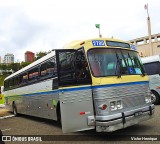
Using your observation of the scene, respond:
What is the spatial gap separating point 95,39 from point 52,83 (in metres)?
2.93

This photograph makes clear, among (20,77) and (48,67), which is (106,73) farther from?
(20,77)

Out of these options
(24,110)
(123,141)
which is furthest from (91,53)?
(24,110)

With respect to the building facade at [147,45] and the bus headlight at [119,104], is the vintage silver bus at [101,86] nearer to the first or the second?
the bus headlight at [119,104]

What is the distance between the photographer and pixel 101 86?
728 centimetres

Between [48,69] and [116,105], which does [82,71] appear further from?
[48,69]

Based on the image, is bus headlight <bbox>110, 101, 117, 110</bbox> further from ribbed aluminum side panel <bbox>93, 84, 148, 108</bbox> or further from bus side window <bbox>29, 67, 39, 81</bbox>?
bus side window <bbox>29, 67, 39, 81</bbox>

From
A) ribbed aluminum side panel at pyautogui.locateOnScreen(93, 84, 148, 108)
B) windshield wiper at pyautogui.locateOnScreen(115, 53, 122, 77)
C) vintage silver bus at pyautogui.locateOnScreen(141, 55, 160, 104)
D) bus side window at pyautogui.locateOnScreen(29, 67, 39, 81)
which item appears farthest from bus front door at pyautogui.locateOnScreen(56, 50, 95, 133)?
vintage silver bus at pyautogui.locateOnScreen(141, 55, 160, 104)

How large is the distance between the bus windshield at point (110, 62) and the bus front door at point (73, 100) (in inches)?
21.7

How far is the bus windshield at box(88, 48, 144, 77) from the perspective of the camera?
755 centimetres

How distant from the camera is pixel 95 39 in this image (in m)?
8.04

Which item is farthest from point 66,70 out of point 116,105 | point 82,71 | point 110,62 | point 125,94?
point 125,94

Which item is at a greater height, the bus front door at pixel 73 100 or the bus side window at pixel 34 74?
the bus side window at pixel 34 74

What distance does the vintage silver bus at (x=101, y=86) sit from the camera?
725cm

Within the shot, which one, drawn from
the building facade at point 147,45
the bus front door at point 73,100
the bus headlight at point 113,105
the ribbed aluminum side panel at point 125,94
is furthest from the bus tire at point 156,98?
the building facade at point 147,45
